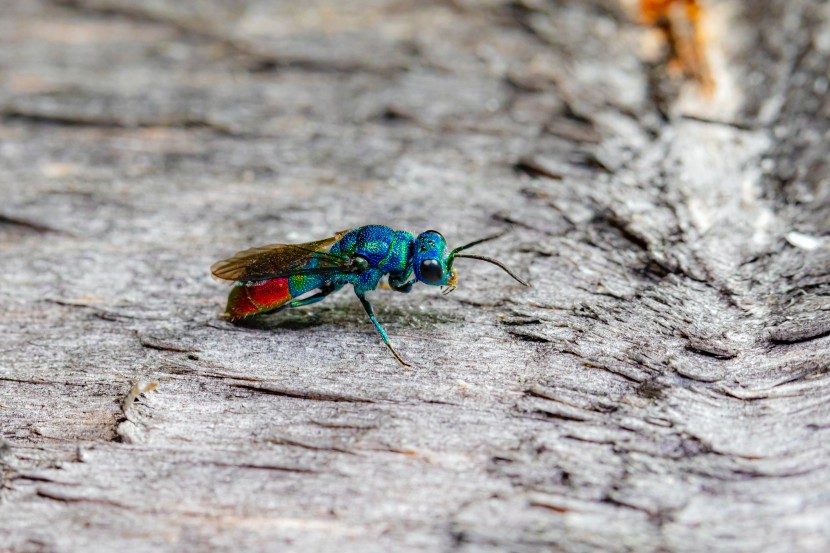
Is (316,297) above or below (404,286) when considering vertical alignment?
below

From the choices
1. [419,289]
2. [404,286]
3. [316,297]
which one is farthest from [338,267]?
[419,289]

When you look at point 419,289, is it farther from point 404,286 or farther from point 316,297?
point 316,297

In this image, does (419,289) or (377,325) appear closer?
(377,325)

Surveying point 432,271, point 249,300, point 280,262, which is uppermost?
point 432,271

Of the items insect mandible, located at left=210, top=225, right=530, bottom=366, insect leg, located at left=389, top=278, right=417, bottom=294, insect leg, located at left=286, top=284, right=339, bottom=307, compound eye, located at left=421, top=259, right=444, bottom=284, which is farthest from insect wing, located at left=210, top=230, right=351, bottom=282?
compound eye, located at left=421, top=259, right=444, bottom=284

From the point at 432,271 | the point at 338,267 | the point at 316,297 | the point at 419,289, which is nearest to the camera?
the point at 432,271

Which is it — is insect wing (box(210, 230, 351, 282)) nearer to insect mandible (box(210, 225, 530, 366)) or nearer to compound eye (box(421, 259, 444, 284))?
insect mandible (box(210, 225, 530, 366))

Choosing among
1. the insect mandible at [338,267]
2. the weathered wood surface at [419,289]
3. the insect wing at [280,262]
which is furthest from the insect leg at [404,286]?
the insect wing at [280,262]

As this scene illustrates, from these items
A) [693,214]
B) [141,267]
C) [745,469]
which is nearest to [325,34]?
[141,267]
